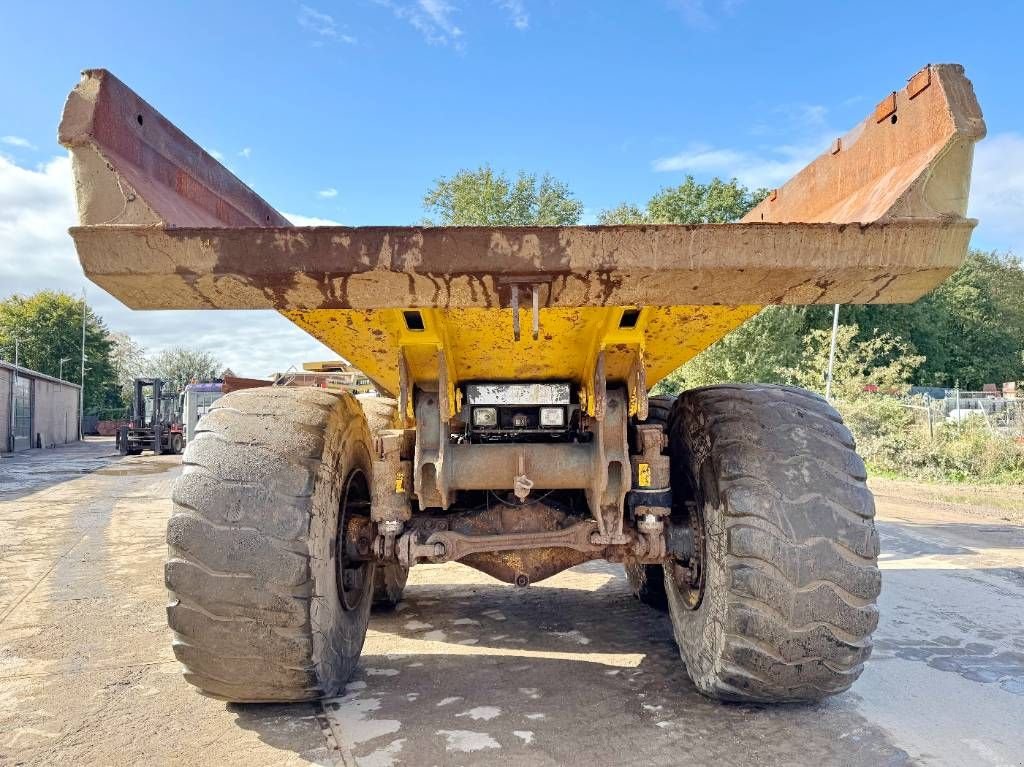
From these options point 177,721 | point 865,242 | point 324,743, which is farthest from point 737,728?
point 177,721

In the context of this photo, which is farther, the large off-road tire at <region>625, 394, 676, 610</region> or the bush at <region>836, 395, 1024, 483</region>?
the bush at <region>836, 395, 1024, 483</region>

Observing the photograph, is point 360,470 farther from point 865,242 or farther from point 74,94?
point 865,242

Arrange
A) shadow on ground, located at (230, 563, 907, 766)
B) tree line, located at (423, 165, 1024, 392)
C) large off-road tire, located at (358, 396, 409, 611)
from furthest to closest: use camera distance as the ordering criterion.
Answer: tree line, located at (423, 165, 1024, 392), large off-road tire, located at (358, 396, 409, 611), shadow on ground, located at (230, 563, 907, 766)

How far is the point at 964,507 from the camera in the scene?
428 inches

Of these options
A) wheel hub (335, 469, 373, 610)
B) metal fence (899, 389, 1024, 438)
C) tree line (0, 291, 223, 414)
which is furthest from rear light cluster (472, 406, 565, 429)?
tree line (0, 291, 223, 414)

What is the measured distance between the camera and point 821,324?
33.5 metres

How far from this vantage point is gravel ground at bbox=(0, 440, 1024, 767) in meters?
2.76

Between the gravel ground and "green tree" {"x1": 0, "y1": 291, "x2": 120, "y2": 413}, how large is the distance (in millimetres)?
55299

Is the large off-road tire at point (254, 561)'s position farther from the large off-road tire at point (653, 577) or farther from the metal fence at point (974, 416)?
the metal fence at point (974, 416)

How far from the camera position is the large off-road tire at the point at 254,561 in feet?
9.05

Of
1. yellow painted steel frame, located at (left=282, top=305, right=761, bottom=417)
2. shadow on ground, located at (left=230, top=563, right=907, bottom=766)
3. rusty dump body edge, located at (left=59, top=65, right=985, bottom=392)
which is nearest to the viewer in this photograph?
rusty dump body edge, located at (left=59, top=65, right=985, bottom=392)

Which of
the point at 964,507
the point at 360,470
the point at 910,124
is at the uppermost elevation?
the point at 910,124

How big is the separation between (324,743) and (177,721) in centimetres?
70

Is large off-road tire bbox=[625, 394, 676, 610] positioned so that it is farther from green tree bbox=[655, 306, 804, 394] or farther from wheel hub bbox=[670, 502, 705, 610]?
green tree bbox=[655, 306, 804, 394]
